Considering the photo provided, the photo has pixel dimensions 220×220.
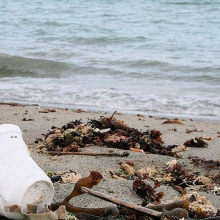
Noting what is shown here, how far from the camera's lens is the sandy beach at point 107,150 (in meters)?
2.97

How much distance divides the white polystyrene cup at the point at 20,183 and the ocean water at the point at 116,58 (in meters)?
5.13

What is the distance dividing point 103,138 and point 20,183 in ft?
7.64

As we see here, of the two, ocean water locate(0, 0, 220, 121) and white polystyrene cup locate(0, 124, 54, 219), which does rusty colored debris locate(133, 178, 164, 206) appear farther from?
ocean water locate(0, 0, 220, 121)

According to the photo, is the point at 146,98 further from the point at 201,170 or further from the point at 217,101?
the point at 201,170

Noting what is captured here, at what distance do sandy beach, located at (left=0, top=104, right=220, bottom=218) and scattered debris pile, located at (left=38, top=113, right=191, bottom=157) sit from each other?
10cm

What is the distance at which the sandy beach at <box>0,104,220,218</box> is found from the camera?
2.97 metres

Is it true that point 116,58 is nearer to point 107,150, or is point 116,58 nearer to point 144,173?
point 107,150

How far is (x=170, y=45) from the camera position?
13586mm

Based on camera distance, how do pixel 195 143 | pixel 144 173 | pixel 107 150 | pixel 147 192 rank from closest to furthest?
pixel 147 192, pixel 144 173, pixel 107 150, pixel 195 143

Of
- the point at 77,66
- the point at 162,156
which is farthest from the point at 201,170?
the point at 77,66

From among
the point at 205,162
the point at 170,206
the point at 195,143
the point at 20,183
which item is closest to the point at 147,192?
Result: the point at 170,206

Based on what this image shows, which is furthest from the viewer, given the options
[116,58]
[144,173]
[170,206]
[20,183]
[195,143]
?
[116,58]

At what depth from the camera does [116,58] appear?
468 inches

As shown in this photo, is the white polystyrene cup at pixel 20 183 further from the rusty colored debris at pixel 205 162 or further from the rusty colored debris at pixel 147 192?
the rusty colored debris at pixel 205 162
